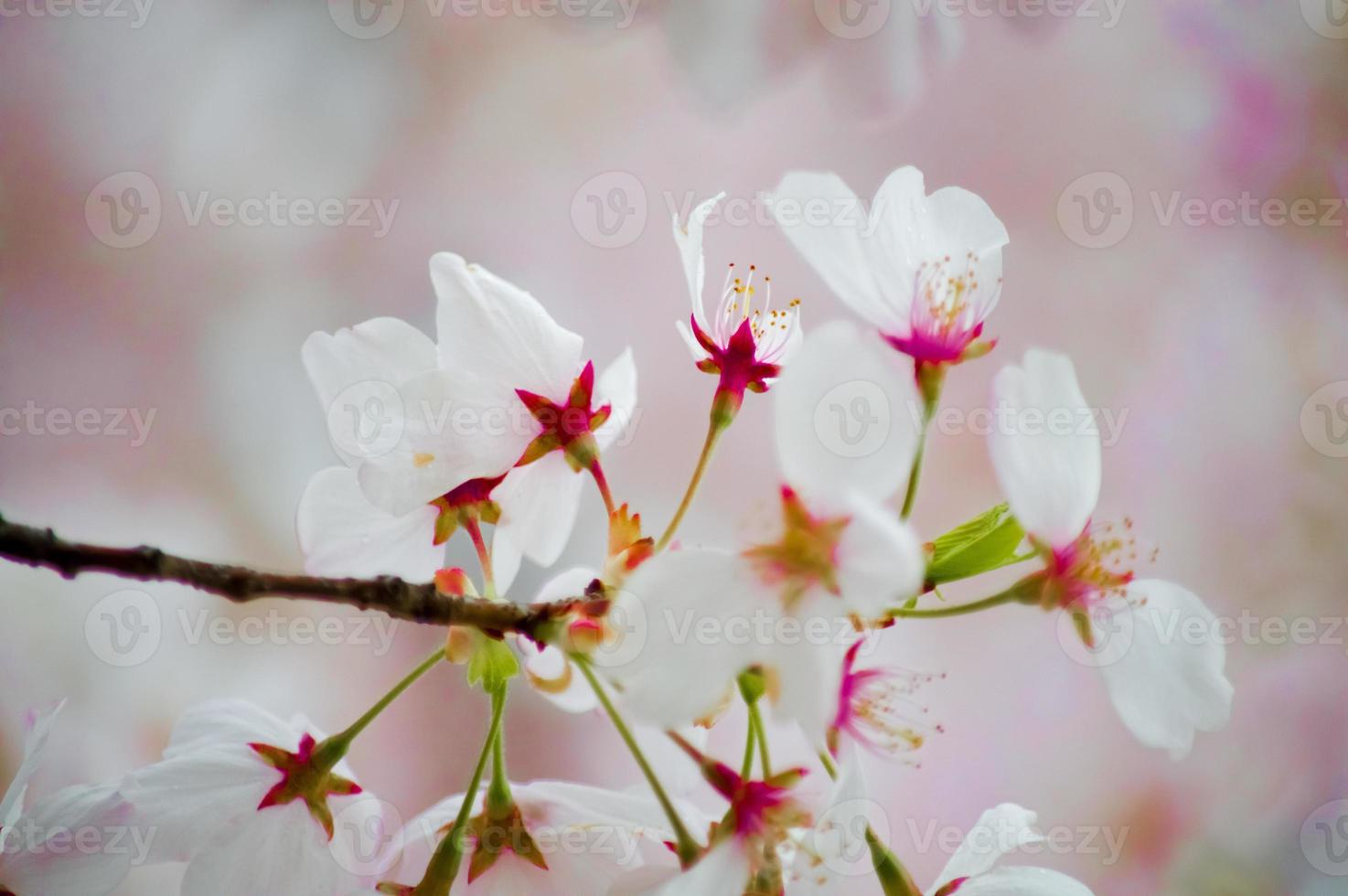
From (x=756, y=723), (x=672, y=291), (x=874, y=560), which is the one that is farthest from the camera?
(x=672, y=291)

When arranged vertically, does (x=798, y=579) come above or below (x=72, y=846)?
above

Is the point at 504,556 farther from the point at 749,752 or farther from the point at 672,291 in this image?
the point at 672,291

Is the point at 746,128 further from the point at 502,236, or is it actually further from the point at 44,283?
the point at 44,283

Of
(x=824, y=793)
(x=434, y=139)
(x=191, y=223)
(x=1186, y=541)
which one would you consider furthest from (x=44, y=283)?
(x=1186, y=541)

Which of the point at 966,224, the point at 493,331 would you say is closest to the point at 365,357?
the point at 493,331

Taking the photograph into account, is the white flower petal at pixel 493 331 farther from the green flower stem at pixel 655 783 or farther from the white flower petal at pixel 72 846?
the white flower petal at pixel 72 846

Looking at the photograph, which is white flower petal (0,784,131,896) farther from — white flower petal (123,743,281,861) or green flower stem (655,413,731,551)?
green flower stem (655,413,731,551)
